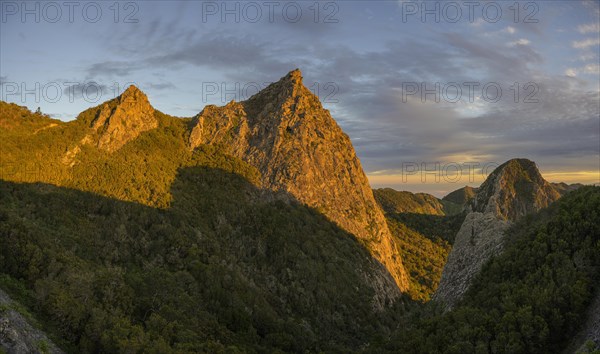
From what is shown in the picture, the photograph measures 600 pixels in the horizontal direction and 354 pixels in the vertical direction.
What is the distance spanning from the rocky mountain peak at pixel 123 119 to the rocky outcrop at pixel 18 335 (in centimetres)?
5720

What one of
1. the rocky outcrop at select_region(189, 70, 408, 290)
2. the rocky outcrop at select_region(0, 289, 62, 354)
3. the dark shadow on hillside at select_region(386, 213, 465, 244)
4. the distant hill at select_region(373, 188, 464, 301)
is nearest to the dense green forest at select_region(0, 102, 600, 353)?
the distant hill at select_region(373, 188, 464, 301)

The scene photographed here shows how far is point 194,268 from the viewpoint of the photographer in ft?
181

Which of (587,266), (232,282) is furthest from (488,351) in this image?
(232,282)

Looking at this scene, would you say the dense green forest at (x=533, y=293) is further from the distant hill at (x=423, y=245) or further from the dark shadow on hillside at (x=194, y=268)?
the distant hill at (x=423, y=245)

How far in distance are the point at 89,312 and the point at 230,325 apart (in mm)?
21558

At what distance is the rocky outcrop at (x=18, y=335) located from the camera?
793 inches

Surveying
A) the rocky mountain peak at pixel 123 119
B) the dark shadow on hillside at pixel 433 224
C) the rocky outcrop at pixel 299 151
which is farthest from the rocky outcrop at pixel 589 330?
the dark shadow on hillside at pixel 433 224

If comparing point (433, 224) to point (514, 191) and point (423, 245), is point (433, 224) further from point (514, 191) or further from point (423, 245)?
point (514, 191)

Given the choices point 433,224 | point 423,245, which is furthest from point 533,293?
point 433,224

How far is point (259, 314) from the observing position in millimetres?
53125

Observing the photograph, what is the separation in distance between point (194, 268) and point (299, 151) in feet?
157

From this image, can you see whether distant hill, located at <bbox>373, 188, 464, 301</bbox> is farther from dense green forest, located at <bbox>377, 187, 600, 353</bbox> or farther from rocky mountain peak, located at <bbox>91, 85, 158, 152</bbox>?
rocky mountain peak, located at <bbox>91, 85, 158, 152</bbox>

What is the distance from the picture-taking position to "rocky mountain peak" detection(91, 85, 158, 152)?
7656cm

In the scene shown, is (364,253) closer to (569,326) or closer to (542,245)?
(542,245)
